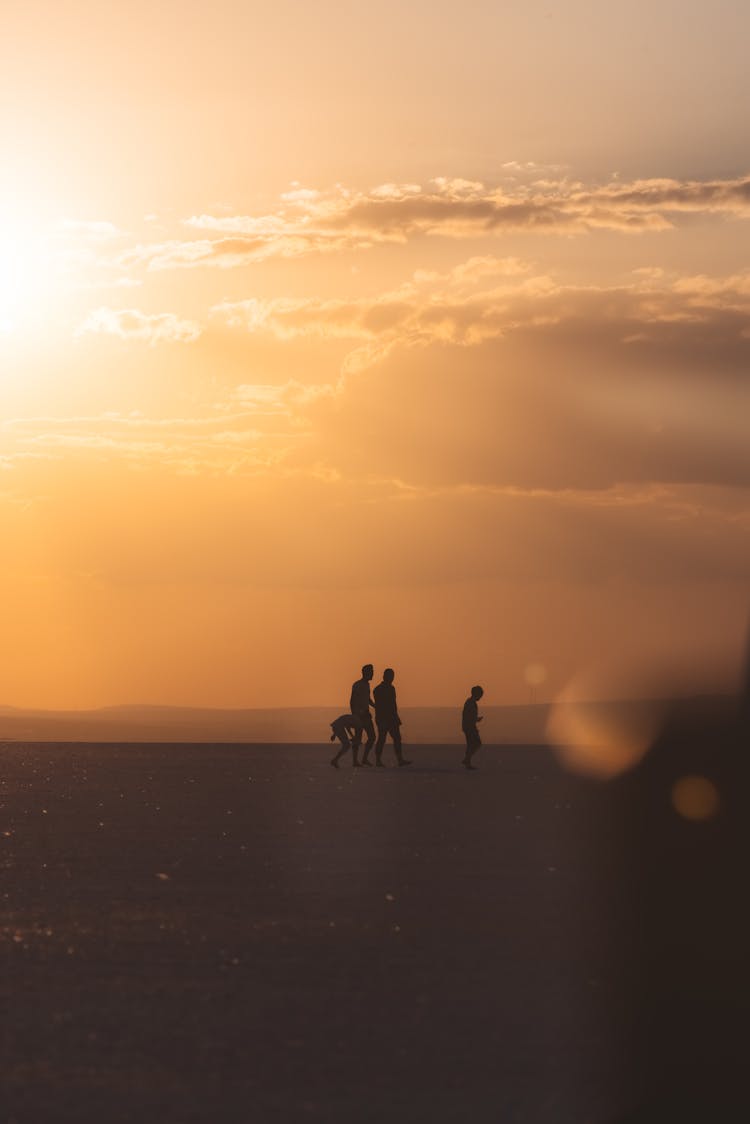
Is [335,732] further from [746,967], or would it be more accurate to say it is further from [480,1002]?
[746,967]

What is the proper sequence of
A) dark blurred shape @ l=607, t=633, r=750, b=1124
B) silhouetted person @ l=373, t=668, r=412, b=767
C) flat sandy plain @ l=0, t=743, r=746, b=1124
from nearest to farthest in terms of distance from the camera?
dark blurred shape @ l=607, t=633, r=750, b=1124 < flat sandy plain @ l=0, t=743, r=746, b=1124 < silhouetted person @ l=373, t=668, r=412, b=767

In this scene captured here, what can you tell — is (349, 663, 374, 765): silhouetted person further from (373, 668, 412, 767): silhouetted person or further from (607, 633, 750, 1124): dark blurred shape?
(607, 633, 750, 1124): dark blurred shape

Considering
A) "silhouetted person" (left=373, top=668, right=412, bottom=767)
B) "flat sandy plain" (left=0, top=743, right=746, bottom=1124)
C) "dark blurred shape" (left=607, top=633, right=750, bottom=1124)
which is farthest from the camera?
"silhouetted person" (left=373, top=668, right=412, bottom=767)

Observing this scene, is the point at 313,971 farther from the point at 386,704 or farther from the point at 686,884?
the point at 386,704

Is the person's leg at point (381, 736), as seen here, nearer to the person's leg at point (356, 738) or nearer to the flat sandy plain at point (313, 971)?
the person's leg at point (356, 738)

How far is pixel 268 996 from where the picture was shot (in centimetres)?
1023

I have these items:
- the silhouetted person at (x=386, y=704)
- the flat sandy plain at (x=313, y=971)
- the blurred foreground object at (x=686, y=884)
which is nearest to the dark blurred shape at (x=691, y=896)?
the blurred foreground object at (x=686, y=884)

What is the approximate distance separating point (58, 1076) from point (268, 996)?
2.10m

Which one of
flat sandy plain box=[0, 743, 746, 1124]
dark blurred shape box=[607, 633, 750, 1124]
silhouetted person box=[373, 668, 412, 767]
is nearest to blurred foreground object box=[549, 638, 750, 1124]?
dark blurred shape box=[607, 633, 750, 1124]

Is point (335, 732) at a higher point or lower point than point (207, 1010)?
higher

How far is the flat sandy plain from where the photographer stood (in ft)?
26.2

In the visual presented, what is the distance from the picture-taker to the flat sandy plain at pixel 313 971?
800 cm

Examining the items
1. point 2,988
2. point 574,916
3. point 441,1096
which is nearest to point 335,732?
point 574,916

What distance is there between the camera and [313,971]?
11.0 meters
